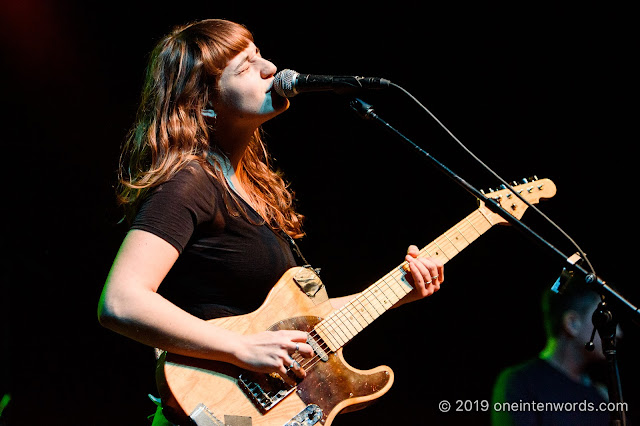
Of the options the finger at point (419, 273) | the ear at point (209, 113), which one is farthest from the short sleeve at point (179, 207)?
the finger at point (419, 273)

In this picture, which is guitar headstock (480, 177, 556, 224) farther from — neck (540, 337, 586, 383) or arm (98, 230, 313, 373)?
neck (540, 337, 586, 383)

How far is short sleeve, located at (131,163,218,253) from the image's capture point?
1.63 m

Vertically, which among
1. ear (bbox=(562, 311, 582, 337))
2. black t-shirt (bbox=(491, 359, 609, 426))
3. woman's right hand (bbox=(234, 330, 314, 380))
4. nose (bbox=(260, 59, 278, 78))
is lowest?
black t-shirt (bbox=(491, 359, 609, 426))

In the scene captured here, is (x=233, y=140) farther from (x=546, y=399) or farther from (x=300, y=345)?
(x=546, y=399)

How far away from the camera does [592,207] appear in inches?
134

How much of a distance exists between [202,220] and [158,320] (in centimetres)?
37

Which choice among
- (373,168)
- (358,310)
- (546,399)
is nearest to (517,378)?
(546,399)

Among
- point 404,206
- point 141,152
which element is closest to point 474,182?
point 404,206

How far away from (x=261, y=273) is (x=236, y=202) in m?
0.28

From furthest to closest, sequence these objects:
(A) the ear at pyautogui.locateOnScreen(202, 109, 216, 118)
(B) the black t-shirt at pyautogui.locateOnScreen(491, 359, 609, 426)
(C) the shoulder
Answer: (C) the shoulder → (B) the black t-shirt at pyautogui.locateOnScreen(491, 359, 609, 426) → (A) the ear at pyautogui.locateOnScreen(202, 109, 216, 118)

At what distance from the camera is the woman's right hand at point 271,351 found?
1.64m

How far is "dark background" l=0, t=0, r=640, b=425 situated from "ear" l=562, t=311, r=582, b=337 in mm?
270

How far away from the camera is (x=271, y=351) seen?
165 centimetres

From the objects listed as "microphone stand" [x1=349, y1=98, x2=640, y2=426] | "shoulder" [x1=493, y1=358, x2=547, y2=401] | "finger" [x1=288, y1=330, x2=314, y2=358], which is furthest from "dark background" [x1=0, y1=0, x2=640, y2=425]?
"microphone stand" [x1=349, y1=98, x2=640, y2=426]
